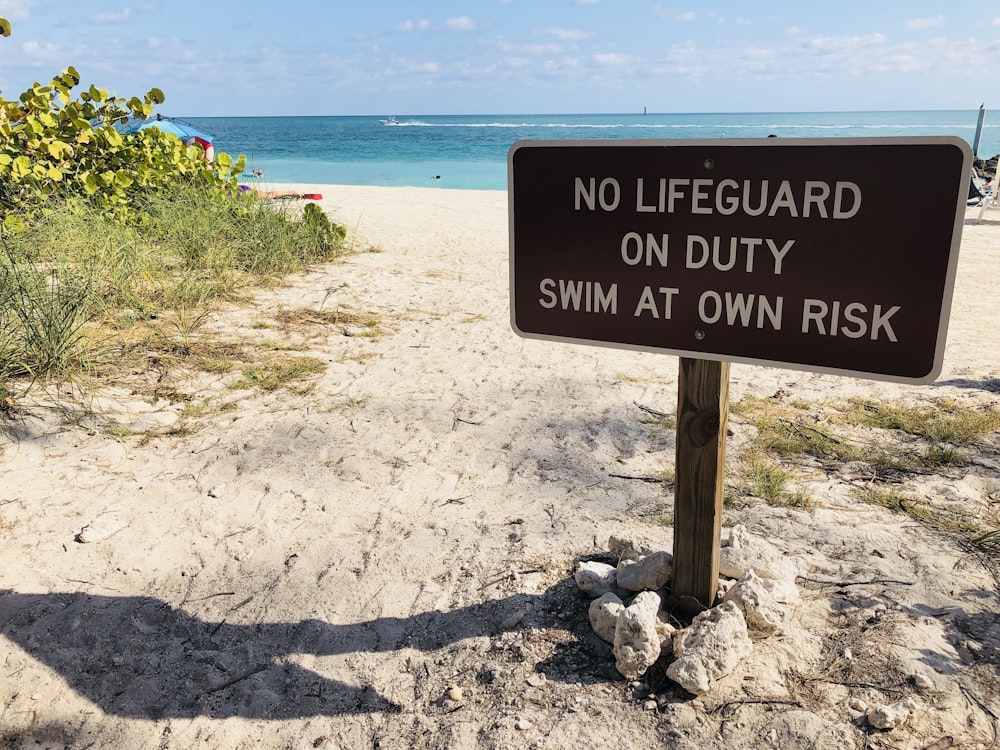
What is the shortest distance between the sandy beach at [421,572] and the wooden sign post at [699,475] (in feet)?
0.86

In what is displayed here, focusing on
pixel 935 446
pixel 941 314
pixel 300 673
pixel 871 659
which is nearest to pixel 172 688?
pixel 300 673

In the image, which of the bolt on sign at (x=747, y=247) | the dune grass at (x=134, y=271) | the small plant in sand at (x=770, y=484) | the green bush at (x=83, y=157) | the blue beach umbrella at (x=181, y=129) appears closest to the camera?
the bolt on sign at (x=747, y=247)

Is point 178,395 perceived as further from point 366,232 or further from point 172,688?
point 366,232

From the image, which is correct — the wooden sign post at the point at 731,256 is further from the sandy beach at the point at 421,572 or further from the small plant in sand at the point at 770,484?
the small plant in sand at the point at 770,484

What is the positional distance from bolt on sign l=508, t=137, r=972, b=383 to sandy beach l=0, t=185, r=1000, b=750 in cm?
91

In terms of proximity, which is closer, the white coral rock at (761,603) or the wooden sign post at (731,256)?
the wooden sign post at (731,256)

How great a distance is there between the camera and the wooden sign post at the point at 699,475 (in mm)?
1856

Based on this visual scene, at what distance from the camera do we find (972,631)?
2.09m

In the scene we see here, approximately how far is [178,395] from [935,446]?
3649 millimetres

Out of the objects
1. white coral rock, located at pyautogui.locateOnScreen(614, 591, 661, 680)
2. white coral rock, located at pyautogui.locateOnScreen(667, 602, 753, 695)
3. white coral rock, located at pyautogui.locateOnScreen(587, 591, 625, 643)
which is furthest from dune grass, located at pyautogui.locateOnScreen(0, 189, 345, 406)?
white coral rock, located at pyautogui.locateOnScreen(667, 602, 753, 695)

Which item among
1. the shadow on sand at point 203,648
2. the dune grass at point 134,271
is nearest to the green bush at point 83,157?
the dune grass at point 134,271

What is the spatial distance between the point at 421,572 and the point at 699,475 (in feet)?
3.49

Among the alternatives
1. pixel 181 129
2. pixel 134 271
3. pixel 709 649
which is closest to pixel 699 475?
pixel 709 649

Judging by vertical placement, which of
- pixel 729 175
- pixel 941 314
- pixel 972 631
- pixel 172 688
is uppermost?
pixel 729 175
